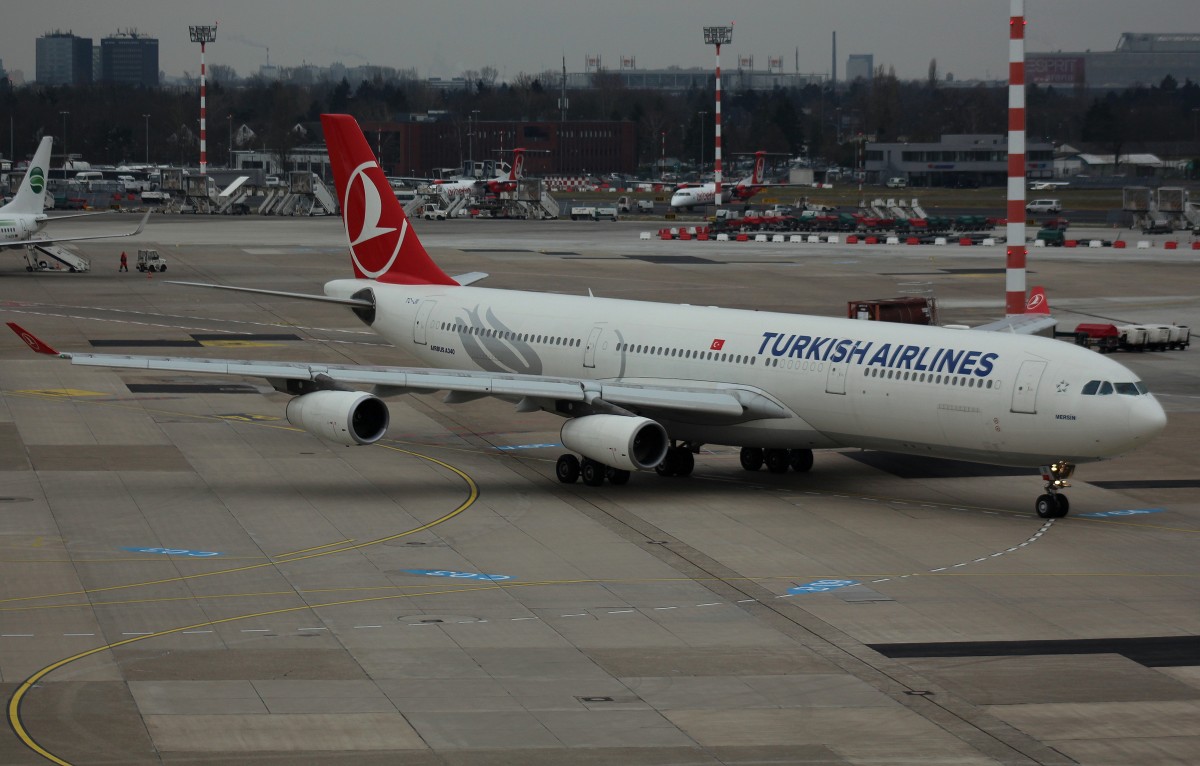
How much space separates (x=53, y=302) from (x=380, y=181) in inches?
1542

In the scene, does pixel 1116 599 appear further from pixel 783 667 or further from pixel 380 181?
pixel 380 181

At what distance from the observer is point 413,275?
48.9 metres

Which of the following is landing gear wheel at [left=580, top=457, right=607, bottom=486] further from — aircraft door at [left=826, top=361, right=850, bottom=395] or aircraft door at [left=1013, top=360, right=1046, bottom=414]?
aircraft door at [left=1013, top=360, right=1046, bottom=414]

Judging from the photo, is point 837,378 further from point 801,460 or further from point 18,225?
point 18,225

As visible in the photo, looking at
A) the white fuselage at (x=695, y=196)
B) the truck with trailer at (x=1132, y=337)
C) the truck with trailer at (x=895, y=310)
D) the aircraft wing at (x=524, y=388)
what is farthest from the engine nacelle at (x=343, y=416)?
the white fuselage at (x=695, y=196)

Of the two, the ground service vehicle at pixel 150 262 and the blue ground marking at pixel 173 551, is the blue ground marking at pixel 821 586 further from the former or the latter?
the ground service vehicle at pixel 150 262

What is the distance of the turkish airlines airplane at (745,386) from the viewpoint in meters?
34.8

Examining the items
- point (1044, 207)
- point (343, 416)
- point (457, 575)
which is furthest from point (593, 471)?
point (1044, 207)

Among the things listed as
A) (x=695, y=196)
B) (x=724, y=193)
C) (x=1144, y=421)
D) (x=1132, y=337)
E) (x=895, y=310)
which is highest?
(x=724, y=193)

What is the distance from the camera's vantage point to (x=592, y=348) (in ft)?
140

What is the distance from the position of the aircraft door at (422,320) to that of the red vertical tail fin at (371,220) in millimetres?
1677

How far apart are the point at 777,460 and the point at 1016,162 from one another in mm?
24424

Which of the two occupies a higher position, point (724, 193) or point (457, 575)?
point (724, 193)

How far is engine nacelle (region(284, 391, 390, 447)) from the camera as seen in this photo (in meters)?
37.3
